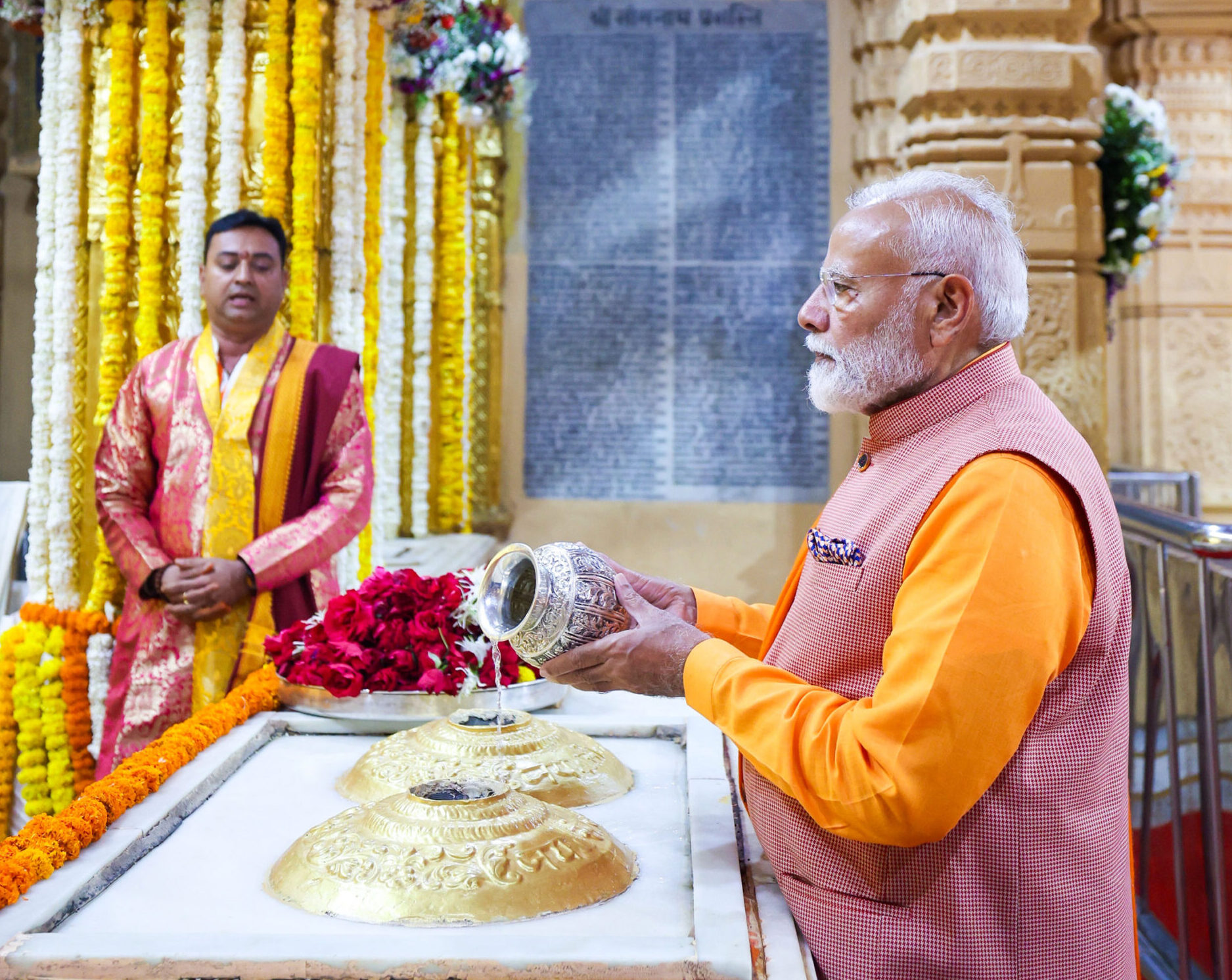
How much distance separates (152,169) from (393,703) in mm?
2084

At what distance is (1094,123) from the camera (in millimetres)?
4074

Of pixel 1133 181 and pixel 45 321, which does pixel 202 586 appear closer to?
pixel 45 321

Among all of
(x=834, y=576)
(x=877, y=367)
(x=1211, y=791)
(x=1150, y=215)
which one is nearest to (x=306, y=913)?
(x=834, y=576)

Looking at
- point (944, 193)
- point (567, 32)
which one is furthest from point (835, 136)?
point (944, 193)

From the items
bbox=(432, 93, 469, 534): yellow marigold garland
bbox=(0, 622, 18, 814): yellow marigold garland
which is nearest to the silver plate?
bbox=(0, 622, 18, 814): yellow marigold garland

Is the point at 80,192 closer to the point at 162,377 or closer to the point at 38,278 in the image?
the point at 38,278

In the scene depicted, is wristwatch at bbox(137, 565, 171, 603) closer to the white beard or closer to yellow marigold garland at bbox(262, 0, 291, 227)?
yellow marigold garland at bbox(262, 0, 291, 227)

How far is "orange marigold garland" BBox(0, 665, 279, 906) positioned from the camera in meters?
1.07

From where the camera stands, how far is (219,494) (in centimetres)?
266

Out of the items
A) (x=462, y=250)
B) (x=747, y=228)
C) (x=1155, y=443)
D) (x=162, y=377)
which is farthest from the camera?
(x=1155, y=443)

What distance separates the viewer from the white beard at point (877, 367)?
1.21 meters

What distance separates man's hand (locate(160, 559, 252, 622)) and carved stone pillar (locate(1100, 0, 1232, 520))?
243 inches

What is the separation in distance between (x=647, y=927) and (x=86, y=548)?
2.62 m

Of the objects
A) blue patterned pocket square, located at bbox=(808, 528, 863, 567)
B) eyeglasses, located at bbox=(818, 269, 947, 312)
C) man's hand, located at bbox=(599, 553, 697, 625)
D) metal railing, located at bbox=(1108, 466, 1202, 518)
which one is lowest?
man's hand, located at bbox=(599, 553, 697, 625)
